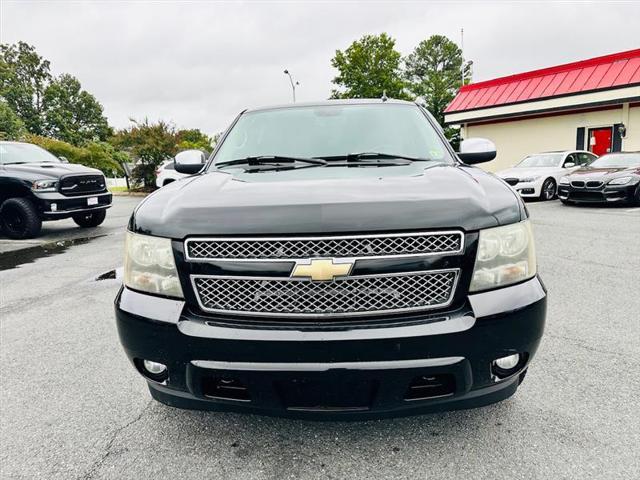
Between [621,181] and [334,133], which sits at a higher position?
[334,133]

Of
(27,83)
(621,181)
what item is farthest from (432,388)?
(27,83)

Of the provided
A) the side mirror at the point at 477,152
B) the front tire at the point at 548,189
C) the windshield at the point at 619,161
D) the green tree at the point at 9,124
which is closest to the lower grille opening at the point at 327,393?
the side mirror at the point at 477,152

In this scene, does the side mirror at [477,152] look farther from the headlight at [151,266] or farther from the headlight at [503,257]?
the headlight at [151,266]

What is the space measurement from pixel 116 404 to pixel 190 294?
3.60 feet

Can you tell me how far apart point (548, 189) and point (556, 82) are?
29.6 feet

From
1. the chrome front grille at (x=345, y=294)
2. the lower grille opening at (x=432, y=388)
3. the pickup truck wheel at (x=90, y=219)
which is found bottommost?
the pickup truck wheel at (x=90, y=219)

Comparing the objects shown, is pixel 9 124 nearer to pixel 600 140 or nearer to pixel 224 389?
pixel 600 140

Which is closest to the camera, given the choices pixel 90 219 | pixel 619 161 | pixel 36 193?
pixel 36 193

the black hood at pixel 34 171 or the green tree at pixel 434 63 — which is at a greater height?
the green tree at pixel 434 63

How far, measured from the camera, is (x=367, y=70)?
3966 centimetres

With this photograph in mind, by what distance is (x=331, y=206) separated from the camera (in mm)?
1787

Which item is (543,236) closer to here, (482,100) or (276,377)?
(276,377)

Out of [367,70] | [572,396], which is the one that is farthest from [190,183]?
[367,70]

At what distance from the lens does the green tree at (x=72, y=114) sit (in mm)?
64625
